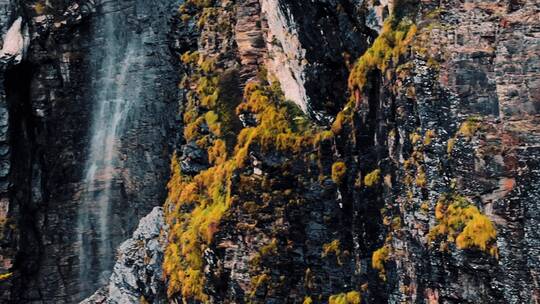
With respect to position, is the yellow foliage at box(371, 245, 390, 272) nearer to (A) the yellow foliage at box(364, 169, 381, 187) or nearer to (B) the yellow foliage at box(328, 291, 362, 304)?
(B) the yellow foliage at box(328, 291, 362, 304)

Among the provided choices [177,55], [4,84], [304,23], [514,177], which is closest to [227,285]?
[304,23]

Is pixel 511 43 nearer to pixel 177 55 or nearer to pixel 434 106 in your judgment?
pixel 434 106

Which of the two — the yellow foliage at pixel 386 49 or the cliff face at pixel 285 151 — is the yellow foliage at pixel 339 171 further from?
the yellow foliage at pixel 386 49

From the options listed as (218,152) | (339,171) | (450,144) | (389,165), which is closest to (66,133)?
(218,152)

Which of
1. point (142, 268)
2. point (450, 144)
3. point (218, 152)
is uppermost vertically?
point (450, 144)

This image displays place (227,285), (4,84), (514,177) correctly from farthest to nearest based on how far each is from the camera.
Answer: (4,84) → (227,285) → (514,177)

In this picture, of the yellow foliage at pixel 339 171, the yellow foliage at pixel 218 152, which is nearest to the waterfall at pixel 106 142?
the yellow foliage at pixel 218 152

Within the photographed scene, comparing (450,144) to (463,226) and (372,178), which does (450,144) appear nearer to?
(463,226)
